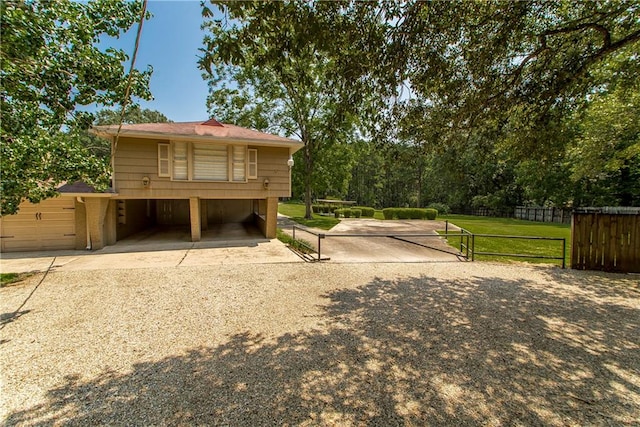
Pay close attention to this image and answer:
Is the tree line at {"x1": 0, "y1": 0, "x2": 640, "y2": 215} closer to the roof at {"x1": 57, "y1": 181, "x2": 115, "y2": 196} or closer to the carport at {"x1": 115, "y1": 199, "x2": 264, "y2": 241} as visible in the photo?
the roof at {"x1": 57, "y1": 181, "x2": 115, "y2": 196}

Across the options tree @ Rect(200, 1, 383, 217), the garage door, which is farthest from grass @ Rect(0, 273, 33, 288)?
tree @ Rect(200, 1, 383, 217)

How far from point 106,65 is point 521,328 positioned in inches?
356

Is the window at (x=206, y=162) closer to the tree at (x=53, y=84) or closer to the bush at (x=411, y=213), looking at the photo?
the tree at (x=53, y=84)

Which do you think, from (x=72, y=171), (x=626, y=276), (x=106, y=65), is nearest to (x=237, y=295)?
(x=72, y=171)

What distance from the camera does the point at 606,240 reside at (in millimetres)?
7055

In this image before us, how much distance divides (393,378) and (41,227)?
11619 mm

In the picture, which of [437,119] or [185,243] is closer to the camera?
[437,119]

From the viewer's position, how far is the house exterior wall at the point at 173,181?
30.8 feet

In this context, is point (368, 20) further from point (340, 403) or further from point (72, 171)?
point (72, 171)

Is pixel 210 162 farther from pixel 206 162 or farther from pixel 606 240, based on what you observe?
pixel 606 240

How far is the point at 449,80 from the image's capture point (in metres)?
5.49

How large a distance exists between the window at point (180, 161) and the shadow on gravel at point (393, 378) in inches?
326

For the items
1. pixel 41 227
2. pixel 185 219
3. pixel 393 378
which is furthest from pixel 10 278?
pixel 185 219

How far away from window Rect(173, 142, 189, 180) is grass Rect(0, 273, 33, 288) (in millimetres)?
4922
